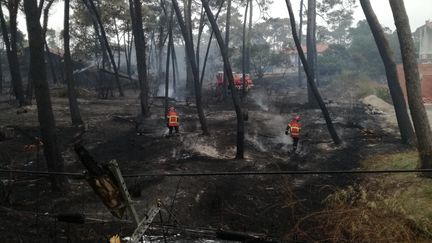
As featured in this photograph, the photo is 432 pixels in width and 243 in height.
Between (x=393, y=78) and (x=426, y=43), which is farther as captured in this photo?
(x=426, y=43)

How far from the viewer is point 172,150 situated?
1488 centimetres

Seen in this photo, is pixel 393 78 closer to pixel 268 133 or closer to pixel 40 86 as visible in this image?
pixel 268 133

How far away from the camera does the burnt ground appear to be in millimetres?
8227

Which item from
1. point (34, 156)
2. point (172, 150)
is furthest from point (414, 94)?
point (34, 156)

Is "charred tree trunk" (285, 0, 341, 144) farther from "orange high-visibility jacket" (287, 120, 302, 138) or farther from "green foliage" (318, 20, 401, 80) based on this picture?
"green foliage" (318, 20, 401, 80)

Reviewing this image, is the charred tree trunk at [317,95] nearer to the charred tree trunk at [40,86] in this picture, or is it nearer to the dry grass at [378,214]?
the dry grass at [378,214]

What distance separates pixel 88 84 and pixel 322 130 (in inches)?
1087

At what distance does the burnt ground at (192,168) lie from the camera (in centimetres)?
823

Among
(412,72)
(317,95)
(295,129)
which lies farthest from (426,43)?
(412,72)

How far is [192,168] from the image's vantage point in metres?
12.6

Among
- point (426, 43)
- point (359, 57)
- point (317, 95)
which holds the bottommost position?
point (317, 95)

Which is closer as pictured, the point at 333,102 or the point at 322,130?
the point at 322,130

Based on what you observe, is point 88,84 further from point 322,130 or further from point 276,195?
point 276,195

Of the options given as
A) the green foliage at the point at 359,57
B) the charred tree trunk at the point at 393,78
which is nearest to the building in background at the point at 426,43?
the green foliage at the point at 359,57
